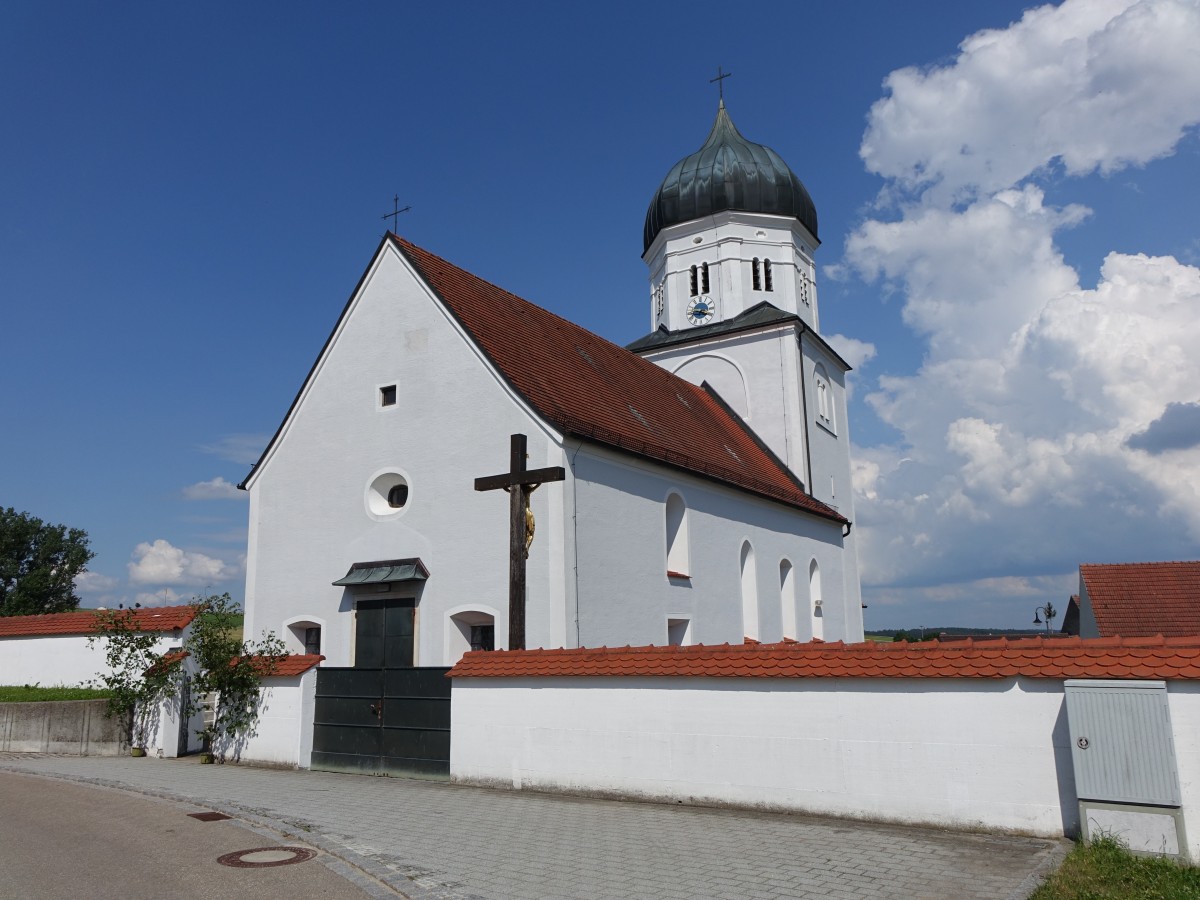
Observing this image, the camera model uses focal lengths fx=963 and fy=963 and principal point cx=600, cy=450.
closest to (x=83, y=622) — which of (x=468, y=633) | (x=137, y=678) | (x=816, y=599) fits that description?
(x=137, y=678)

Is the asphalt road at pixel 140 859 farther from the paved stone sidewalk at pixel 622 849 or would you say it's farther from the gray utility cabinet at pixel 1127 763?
the gray utility cabinet at pixel 1127 763

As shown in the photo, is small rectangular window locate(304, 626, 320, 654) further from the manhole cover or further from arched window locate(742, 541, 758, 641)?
the manhole cover

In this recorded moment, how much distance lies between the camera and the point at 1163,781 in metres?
6.94

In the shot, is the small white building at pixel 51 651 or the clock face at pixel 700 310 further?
the clock face at pixel 700 310

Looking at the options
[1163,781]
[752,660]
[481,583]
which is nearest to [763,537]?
[481,583]

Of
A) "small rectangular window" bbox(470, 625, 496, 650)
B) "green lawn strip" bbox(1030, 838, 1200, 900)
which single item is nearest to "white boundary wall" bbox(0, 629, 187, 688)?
"small rectangular window" bbox(470, 625, 496, 650)

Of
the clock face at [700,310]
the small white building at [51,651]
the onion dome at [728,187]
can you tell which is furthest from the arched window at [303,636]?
the onion dome at [728,187]

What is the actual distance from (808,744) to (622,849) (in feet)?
7.33

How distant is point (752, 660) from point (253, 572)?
1107 cm

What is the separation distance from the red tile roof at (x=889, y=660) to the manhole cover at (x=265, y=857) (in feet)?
11.7

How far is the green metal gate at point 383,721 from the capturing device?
1209 cm

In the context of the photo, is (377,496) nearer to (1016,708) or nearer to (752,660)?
(752,660)

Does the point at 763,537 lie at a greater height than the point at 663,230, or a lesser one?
lesser

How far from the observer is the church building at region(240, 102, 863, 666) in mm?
14711
